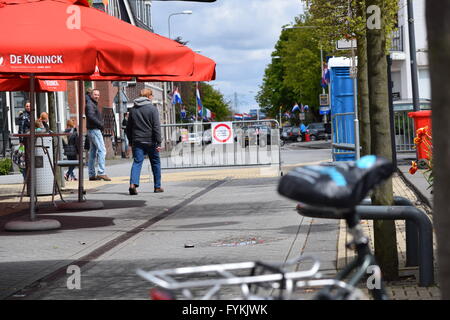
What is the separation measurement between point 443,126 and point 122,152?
46381 millimetres

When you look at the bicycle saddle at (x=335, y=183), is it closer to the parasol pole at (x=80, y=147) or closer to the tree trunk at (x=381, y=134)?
the tree trunk at (x=381, y=134)

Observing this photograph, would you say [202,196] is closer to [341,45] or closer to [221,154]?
[341,45]

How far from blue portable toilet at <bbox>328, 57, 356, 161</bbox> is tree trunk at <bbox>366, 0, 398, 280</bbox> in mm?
11887

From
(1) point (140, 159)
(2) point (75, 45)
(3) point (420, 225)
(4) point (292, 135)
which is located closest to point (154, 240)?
(2) point (75, 45)

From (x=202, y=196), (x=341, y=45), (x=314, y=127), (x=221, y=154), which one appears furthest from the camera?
(x=314, y=127)

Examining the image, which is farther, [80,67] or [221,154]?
[221,154]

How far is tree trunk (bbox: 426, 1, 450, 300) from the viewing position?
2.41 meters

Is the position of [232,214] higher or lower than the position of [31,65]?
lower

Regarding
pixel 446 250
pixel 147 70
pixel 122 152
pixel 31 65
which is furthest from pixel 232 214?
pixel 122 152

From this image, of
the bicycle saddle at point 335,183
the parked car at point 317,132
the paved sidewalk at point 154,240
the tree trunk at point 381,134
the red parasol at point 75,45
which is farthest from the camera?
the parked car at point 317,132

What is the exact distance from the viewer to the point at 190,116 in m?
95.7

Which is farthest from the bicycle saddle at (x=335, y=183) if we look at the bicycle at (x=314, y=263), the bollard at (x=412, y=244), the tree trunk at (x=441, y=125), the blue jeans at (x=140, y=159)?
the blue jeans at (x=140, y=159)

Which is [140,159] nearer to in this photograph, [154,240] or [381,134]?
[154,240]

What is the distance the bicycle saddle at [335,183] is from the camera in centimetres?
235
